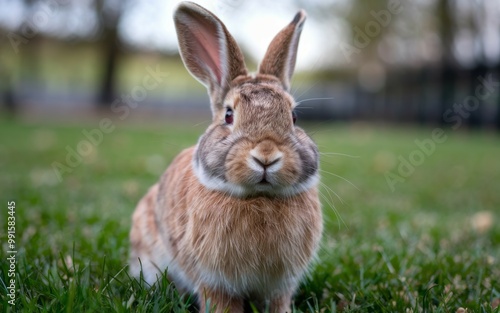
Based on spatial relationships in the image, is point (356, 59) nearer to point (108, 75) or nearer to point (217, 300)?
point (108, 75)

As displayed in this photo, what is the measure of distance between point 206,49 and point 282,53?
1.32 ft

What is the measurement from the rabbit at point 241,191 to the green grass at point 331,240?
0.62ft

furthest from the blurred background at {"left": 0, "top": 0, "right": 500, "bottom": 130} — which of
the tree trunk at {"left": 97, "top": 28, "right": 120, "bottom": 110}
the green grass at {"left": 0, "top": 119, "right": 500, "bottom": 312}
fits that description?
the green grass at {"left": 0, "top": 119, "right": 500, "bottom": 312}

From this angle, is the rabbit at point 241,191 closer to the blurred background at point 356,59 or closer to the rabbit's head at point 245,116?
the rabbit's head at point 245,116

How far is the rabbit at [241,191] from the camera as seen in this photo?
218 centimetres

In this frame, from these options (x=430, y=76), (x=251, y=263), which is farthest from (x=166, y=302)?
(x=430, y=76)

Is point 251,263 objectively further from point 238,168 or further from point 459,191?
point 459,191

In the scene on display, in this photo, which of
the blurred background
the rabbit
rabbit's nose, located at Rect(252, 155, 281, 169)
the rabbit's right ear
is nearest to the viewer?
rabbit's nose, located at Rect(252, 155, 281, 169)

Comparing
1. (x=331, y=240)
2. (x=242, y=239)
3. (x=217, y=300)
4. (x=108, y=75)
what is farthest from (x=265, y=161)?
(x=108, y=75)

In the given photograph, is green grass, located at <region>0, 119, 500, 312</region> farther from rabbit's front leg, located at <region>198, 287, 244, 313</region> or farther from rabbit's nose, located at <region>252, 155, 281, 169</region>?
rabbit's nose, located at <region>252, 155, 281, 169</region>

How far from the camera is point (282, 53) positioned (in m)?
2.72

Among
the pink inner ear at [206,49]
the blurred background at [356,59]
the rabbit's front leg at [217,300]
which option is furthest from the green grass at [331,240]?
the blurred background at [356,59]

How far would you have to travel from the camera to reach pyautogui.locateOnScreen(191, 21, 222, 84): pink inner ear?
2689mm

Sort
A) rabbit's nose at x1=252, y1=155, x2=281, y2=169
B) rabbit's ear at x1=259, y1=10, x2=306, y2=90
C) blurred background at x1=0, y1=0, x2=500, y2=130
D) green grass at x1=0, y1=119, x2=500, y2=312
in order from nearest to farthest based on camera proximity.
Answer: rabbit's nose at x1=252, y1=155, x2=281, y2=169 → green grass at x1=0, y1=119, x2=500, y2=312 → rabbit's ear at x1=259, y1=10, x2=306, y2=90 → blurred background at x1=0, y1=0, x2=500, y2=130
